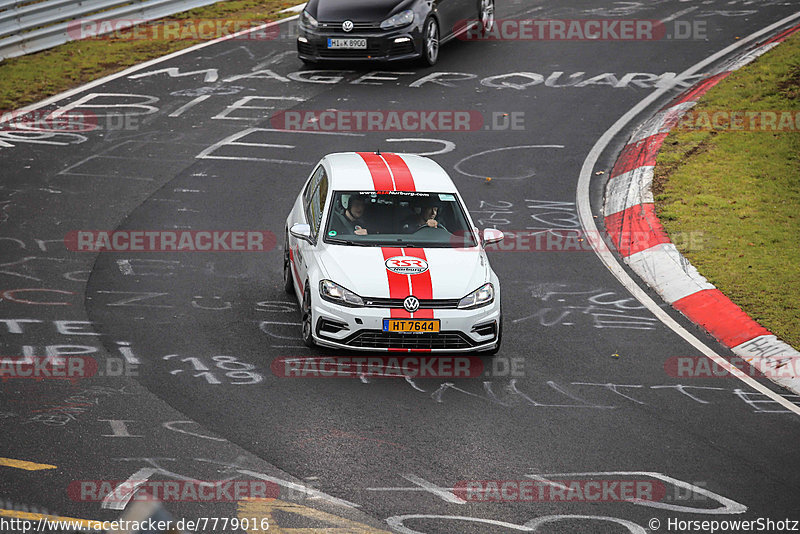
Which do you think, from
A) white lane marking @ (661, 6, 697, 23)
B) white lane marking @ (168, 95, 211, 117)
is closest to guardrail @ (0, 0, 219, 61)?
white lane marking @ (168, 95, 211, 117)

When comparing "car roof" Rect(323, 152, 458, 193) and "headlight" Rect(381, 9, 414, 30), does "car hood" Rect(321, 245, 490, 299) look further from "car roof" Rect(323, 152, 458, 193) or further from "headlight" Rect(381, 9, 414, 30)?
"headlight" Rect(381, 9, 414, 30)

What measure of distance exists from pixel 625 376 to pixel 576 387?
0.55m

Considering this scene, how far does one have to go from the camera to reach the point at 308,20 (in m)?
18.6

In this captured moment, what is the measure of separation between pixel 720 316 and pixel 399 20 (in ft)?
32.6

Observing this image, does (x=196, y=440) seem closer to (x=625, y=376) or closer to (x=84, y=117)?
(x=625, y=376)

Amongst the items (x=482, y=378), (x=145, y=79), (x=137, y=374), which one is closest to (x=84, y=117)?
(x=145, y=79)

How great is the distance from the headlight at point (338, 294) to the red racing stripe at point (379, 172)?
1.46 m

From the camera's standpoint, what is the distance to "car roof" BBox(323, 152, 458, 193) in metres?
10.4

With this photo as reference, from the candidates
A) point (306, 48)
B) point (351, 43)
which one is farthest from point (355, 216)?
point (306, 48)

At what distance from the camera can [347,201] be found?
10.3m
